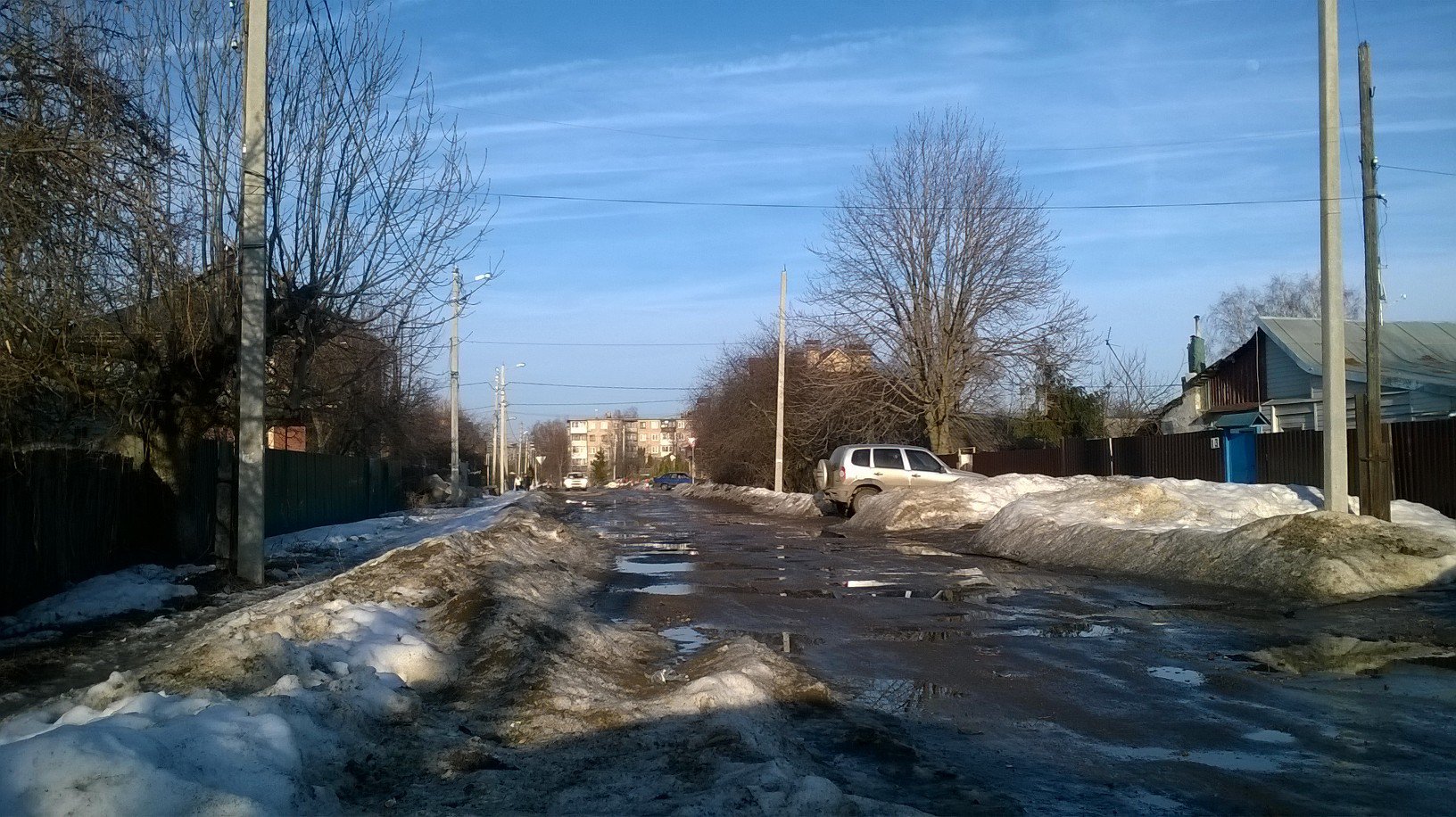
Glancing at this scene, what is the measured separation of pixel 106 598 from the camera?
10461 millimetres

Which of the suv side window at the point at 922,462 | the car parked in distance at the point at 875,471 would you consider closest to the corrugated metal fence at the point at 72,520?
the car parked in distance at the point at 875,471

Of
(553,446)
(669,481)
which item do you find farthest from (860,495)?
(553,446)

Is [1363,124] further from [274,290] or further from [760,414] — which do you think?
[760,414]

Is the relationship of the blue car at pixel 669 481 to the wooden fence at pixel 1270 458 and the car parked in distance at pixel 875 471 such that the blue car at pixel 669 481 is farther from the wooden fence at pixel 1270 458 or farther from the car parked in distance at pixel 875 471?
the car parked in distance at pixel 875 471

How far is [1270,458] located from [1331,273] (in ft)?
Answer: 29.8

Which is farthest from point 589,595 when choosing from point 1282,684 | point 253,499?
point 1282,684

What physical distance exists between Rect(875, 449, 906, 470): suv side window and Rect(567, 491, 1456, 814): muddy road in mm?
11234

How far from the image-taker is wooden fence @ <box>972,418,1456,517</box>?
55.5ft

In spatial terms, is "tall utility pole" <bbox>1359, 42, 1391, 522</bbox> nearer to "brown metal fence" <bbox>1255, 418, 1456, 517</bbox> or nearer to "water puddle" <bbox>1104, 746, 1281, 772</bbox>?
"brown metal fence" <bbox>1255, 418, 1456, 517</bbox>

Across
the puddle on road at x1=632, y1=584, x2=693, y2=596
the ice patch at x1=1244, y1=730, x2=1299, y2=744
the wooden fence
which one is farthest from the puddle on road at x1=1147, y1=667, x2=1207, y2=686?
the wooden fence

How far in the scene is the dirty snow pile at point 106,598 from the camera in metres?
9.40

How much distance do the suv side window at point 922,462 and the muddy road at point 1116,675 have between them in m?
11.2

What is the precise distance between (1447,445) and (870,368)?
20.8 metres

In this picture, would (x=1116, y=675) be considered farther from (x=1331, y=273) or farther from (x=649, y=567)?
(x=649, y=567)
